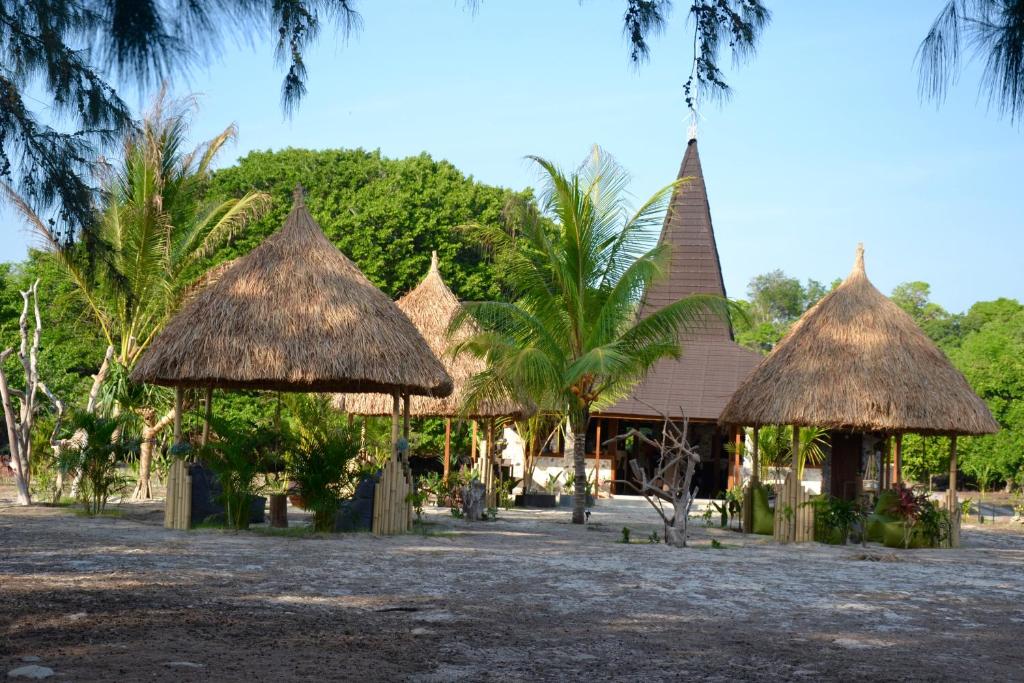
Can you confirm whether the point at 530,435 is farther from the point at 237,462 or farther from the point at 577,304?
the point at 237,462

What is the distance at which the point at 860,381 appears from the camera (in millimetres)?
14445

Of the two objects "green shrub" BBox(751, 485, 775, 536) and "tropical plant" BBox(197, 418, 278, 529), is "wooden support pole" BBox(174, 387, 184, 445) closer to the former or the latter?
"tropical plant" BBox(197, 418, 278, 529)

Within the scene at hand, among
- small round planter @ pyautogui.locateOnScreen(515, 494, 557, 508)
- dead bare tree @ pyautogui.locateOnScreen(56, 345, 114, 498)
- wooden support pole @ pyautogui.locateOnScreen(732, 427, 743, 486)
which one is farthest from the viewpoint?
wooden support pole @ pyautogui.locateOnScreen(732, 427, 743, 486)

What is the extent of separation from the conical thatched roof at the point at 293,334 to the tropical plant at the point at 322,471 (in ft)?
2.35

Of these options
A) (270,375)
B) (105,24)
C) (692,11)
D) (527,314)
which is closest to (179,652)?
(105,24)

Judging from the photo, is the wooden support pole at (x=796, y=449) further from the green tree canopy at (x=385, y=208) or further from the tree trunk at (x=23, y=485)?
the green tree canopy at (x=385, y=208)

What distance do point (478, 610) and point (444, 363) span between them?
11901 mm

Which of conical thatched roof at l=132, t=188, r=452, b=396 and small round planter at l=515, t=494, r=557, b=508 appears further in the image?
small round planter at l=515, t=494, r=557, b=508

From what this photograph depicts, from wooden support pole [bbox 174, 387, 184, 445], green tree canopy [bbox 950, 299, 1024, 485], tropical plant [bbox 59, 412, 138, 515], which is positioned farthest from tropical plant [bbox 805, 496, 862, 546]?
green tree canopy [bbox 950, 299, 1024, 485]

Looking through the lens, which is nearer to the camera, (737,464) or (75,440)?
(75,440)

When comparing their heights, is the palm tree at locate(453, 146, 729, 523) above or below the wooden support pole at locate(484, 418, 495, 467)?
above

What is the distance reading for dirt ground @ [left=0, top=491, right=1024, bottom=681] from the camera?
6148 mm

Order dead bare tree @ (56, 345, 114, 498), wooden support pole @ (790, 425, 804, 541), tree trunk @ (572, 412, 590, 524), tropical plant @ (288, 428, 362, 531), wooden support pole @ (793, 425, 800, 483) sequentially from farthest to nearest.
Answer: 1. tree trunk @ (572, 412, 590, 524)
2. dead bare tree @ (56, 345, 114, 498)
3. wooden support pole @ (793, 425, 800, 483)
4. wooden support pole @ (790, 425, 804, 541)
5. tropical plant @ (288, 428, 362, 531)

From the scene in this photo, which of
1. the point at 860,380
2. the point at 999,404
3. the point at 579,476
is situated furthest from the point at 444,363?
the point at 999,404
